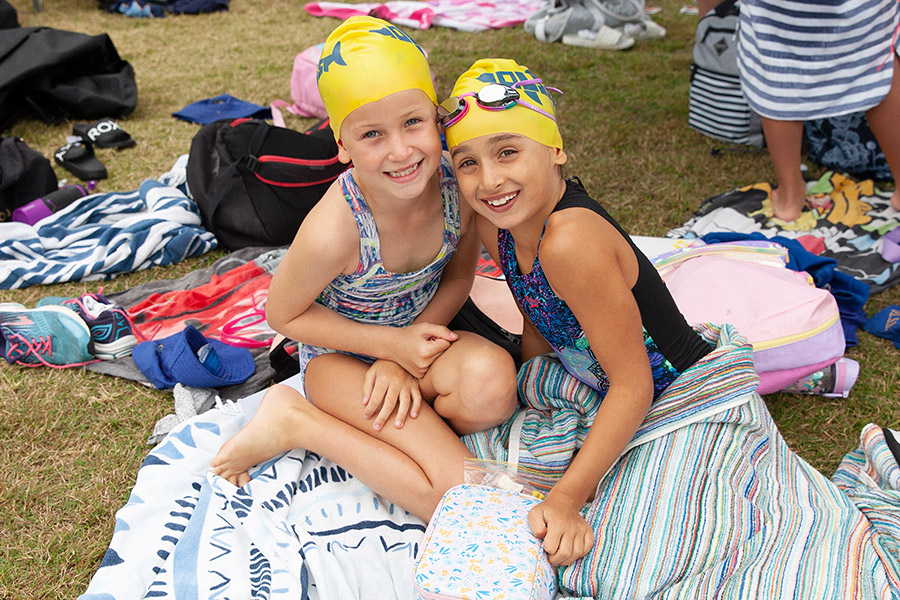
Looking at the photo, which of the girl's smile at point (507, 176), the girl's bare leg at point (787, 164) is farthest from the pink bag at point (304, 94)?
the girl's smile at point (507, 176)

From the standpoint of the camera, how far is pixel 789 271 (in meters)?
2.64

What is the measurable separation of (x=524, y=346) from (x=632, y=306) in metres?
0.57

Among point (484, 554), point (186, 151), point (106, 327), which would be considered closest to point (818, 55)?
point (484, 554)

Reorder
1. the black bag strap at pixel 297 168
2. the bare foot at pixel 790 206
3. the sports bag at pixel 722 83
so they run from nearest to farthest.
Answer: the black bag strap at pixel 297 168 < the bare foot at pixel 790 206 < the sports bag at pixel 722 83

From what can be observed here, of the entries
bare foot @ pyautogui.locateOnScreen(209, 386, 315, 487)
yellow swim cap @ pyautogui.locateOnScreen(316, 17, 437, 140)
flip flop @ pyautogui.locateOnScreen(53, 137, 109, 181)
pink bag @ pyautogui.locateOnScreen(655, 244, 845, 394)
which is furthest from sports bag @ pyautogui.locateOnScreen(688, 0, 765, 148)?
flip flop @ pyautogui.locateOnScreen(53, 137, 109, 181)

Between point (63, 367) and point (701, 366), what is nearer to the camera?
point (701, 366)

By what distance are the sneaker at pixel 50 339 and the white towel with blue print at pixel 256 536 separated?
0.72 meters

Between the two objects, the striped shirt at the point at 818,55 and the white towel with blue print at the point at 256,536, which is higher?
the striped shirt at the point at 818,55

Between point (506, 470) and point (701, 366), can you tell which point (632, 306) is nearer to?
point (701, 366)

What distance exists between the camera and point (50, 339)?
8.79ft

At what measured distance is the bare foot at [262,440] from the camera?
2.08 metres

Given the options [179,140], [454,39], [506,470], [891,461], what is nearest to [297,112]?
[179,140]

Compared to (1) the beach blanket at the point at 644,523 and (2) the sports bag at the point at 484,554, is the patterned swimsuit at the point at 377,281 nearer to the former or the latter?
(1) the beach blanket at the point at 644,523

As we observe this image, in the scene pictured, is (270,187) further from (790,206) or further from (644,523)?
(790,206)
